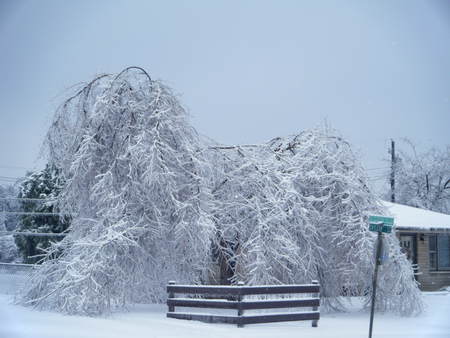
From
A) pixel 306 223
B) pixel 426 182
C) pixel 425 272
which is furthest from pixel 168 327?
pixel 426 182

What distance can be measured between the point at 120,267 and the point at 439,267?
17.9 meters

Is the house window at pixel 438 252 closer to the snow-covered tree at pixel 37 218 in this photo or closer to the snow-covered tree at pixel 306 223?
the snow-covered tree at pixel 306 223

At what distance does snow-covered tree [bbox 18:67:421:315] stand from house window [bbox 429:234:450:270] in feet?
35.7

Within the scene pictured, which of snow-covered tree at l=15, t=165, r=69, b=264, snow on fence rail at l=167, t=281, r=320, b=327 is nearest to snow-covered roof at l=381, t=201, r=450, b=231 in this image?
snow on fence rail at l=167, t=281, r=320, b=327

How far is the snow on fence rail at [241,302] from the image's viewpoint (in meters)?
13.7

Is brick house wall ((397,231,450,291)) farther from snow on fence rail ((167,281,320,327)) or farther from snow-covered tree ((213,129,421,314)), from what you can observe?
snow on fence rail ((167,281,320,327))

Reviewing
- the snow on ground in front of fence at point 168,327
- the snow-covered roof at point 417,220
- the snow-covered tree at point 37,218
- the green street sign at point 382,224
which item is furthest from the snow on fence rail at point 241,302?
the snow-covered tree at point 37,218

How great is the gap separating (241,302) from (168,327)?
1.66 meters

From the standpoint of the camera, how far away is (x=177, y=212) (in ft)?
52.9

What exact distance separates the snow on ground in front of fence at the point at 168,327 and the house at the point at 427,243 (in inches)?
360

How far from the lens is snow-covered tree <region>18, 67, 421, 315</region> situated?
15758mm

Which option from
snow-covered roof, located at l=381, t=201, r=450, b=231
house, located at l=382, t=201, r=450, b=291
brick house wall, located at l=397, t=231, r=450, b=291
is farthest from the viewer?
brick house wall, located at l=397, t=231, r=450, b=291

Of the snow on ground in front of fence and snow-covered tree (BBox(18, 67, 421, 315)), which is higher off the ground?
snow-covered tree (BBox(18, 67, 421, 315))

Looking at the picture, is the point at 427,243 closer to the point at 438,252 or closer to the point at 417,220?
the point at 438,252
